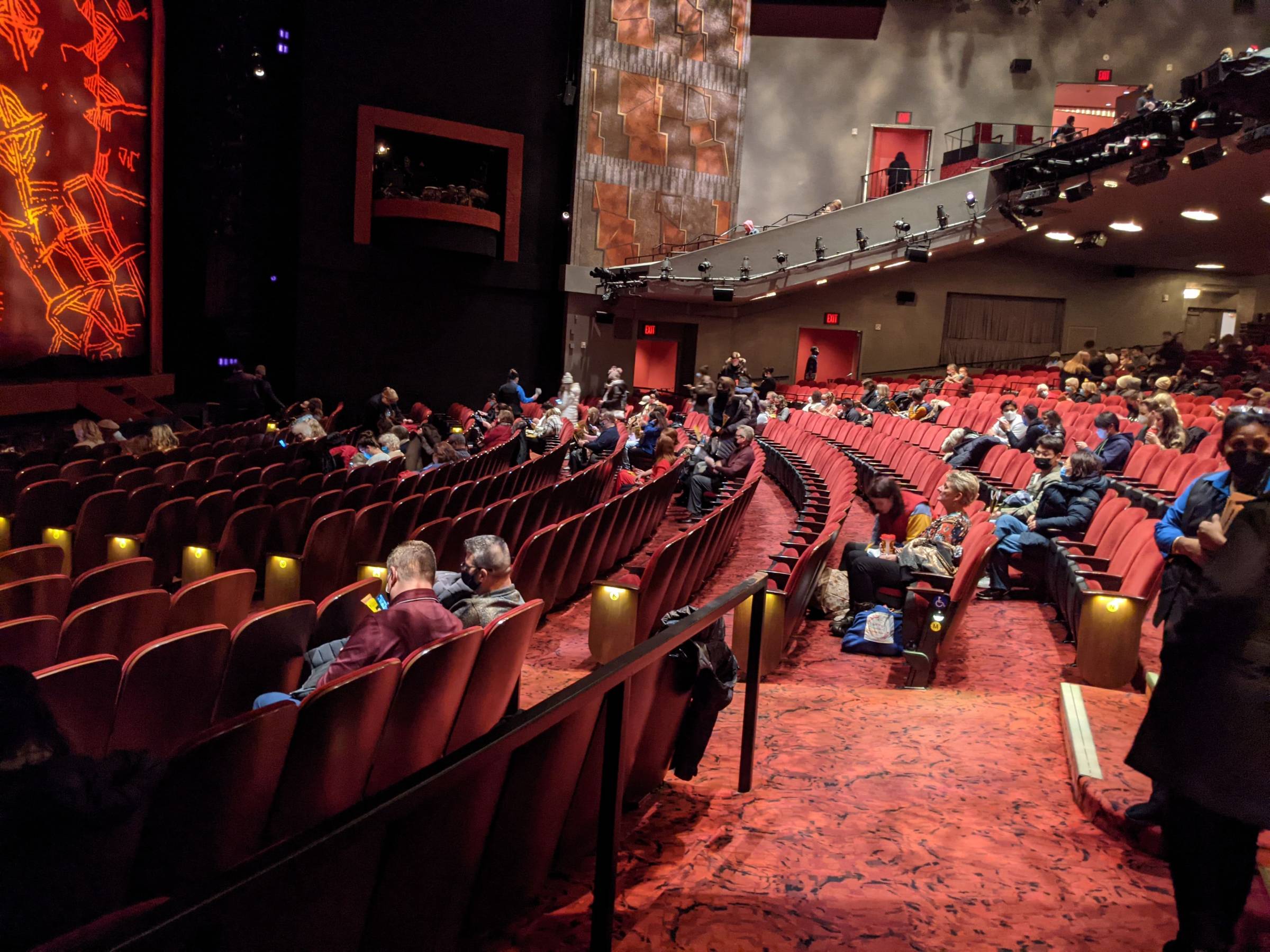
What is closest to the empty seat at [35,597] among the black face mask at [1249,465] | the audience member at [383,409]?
the black face mask at [1249,465]

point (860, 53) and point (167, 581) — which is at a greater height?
point (860, 53)

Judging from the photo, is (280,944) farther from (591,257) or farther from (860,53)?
(860,53)

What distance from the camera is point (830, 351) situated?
547 inches

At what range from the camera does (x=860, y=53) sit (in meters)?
13.4

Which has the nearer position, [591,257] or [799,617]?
[799,617]

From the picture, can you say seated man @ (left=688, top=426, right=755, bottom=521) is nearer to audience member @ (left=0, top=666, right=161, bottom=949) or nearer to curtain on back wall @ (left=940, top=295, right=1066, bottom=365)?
audience member @ (left=0, top=666, right=161, bottom=949)

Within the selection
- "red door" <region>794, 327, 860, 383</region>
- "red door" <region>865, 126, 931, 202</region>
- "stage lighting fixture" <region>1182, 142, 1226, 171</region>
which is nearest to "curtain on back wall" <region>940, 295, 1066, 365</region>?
"red door" <region>794, 327, 860, 383</region>

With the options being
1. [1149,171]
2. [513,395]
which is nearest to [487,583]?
[1149,171]

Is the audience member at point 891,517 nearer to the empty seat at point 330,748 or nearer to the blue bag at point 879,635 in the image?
the blue bag at point 879,635

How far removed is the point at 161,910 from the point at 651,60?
12.0m

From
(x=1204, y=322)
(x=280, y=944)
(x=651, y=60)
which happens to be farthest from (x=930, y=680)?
(x=1204, y=322)

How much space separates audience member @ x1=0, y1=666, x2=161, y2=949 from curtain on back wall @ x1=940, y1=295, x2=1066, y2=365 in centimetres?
1357

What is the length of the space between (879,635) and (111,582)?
227 centimetres

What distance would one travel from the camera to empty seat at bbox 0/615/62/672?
157cm
